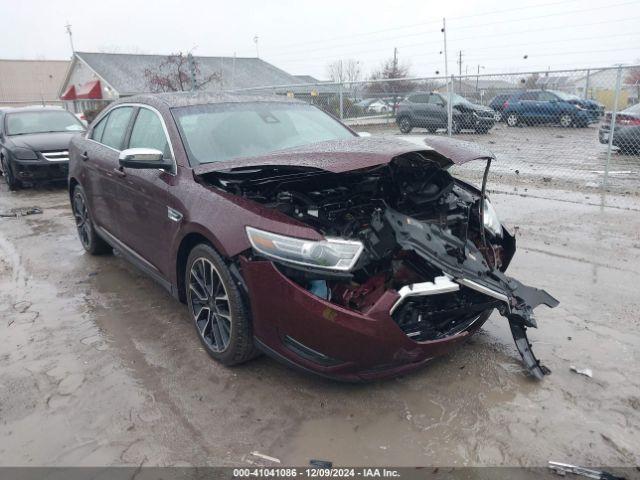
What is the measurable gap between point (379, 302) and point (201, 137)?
6.65 feet

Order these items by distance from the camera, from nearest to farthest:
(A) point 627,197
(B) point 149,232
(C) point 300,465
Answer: (C) point 300,465
(B) point 149,232
(A) point 627,197

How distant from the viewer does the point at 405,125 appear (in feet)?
51.1

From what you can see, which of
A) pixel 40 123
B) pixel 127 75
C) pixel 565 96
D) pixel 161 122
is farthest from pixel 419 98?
pixel 127 75

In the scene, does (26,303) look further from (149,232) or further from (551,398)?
(551,398)

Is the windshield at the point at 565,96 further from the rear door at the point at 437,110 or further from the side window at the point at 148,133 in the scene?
the side window at the point at 148,133

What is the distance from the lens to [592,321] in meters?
3.86

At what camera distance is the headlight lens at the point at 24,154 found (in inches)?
383

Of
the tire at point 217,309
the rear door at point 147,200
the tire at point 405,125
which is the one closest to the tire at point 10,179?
the rear door at point 147,200

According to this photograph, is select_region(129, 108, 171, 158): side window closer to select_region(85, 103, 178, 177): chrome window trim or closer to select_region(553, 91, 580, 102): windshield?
select_region(85, 103, 178, 177): chrome window trim

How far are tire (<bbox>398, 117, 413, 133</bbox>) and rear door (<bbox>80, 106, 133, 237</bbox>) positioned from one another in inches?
448

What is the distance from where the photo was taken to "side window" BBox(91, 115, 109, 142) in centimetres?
524

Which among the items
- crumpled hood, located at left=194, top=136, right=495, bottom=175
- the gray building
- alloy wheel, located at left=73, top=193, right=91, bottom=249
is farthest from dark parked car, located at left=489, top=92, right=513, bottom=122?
the gray building

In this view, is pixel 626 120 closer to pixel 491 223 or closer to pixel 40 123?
pixel 491 223

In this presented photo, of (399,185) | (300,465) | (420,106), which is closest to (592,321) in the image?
(399,185)
